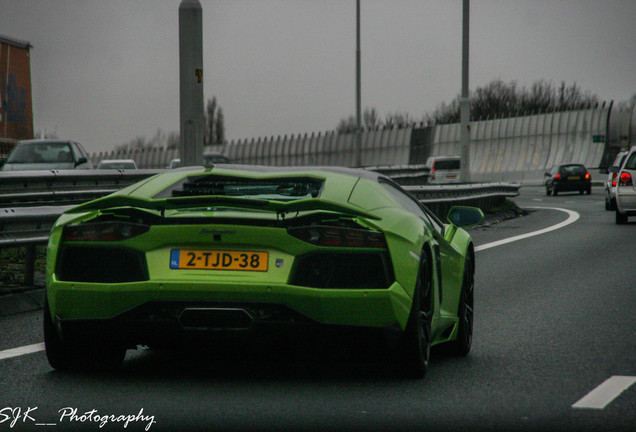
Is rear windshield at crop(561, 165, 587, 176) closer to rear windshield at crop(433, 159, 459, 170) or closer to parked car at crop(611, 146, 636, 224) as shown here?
rear windshield at crop(433, 159, 459, 170)

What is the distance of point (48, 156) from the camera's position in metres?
23.7

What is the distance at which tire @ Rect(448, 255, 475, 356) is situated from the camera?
7293 mm

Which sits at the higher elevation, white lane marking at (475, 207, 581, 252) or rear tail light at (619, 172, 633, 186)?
rear tail light at (619, 172, 633, 186)

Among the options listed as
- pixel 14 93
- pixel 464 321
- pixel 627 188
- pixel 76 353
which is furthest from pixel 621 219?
pixel 76 353

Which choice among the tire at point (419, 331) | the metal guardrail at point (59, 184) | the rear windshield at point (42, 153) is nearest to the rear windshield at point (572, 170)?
the rear windshield at point (42, 153)

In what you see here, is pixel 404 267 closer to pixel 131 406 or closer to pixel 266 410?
pixel 266 410

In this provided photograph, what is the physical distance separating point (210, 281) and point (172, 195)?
98cm

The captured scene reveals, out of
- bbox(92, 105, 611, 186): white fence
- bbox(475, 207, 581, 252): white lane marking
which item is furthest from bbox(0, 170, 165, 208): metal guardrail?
bbox(92, 105, 611, 186): white fence

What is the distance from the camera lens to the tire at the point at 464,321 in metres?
7.29

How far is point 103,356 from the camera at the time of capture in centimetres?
647

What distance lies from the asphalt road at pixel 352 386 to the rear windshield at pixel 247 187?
36.5 inches

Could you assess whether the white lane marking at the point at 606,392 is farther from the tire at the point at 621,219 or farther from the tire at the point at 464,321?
the tire at the point at 621,219

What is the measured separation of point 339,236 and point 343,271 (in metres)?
0.17

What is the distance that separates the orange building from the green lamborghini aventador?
21.1 m
